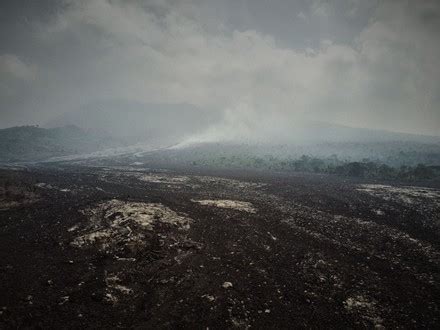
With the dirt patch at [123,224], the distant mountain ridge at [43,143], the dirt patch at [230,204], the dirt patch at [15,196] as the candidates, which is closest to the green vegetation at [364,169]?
the dirt patch at [230,204]

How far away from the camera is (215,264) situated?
15656mm

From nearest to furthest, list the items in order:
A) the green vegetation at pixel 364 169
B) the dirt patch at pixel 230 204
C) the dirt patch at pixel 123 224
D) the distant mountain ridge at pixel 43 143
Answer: the dirt patch at pixel 123 224 < the dirt patch at pixel 230 204 < the green vegetation at pixel 364 169 < the distant mountain ridge at pixel 43 143

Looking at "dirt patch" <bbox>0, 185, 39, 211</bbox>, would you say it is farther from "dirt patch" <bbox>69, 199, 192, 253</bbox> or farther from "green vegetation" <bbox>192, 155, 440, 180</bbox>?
"green vegetation" <bbox>192, 155, 440, 180</bbox>

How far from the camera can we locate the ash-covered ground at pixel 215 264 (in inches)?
445

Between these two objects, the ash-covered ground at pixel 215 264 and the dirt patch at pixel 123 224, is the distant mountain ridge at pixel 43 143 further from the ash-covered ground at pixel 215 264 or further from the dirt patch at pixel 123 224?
the ash-covered ground at pixel 215 264

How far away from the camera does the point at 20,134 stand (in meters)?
120

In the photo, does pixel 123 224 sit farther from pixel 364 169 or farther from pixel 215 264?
pixel 364 169

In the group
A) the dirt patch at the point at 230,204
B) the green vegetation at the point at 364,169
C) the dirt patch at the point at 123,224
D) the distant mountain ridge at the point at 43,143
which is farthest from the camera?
the distant mountain ridge at the point at 43,143

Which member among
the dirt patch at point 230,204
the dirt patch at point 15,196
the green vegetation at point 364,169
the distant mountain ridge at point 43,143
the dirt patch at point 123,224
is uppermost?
the distant mountain ridge at point 43,143

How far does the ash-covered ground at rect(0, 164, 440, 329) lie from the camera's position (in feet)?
37.1

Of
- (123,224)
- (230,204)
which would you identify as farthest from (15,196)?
(230,204)

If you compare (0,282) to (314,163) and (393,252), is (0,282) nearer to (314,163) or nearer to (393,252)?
(393,252)

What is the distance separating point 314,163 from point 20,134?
381 ft

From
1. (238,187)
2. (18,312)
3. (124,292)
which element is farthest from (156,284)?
(238,187)
